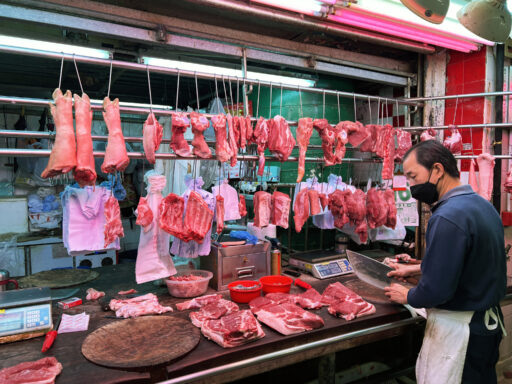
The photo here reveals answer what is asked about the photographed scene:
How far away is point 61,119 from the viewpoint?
276 centimetres

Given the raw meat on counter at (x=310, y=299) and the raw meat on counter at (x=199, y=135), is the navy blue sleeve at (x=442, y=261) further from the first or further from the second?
the raw meat on counter at (x=199, y=135)

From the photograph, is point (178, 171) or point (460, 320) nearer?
point (460, 320)

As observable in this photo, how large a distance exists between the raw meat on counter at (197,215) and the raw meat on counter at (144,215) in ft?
1.12

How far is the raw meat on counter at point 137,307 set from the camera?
2.92m

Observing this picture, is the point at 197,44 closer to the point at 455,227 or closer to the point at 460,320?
the point at 455,227

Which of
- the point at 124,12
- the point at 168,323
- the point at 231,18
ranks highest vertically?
the point at 231,18

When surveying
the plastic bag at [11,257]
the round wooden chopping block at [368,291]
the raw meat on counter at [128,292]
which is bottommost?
the plastic bag at [11,257]

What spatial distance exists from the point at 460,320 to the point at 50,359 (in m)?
2.78

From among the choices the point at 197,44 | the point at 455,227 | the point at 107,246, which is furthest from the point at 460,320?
the point at 197,44

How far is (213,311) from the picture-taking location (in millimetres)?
2893

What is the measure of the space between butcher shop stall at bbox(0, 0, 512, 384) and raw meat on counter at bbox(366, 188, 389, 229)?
0.03 meters

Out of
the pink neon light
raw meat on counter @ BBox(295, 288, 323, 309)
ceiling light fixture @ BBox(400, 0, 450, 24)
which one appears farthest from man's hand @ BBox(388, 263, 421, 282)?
the pink neon light

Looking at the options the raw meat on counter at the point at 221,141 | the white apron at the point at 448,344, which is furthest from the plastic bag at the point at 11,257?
the white apron at the point at 448,344

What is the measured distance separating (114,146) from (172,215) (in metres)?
0.84
